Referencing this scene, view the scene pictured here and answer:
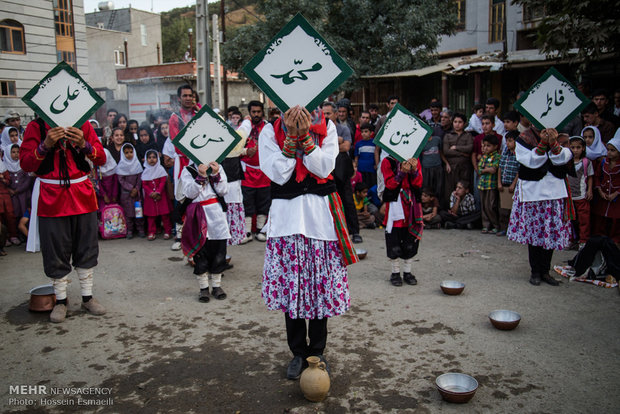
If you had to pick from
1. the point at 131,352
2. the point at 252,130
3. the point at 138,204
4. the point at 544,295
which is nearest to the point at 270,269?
the point at 131,352

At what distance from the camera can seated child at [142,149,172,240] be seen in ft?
28.7

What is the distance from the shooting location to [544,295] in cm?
551

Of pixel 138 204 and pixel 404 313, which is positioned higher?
pixel 138 204

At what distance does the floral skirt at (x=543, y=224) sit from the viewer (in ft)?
18.6

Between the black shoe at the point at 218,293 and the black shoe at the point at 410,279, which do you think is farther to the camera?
the black shoe at the point at 410,279

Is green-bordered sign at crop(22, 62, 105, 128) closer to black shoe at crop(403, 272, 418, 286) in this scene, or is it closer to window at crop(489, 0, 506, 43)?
black shoe at crop(403, 272, 418, 286)

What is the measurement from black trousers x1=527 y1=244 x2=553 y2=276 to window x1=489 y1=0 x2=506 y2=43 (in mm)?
16874

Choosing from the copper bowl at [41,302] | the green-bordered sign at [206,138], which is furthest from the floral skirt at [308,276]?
the copper bowl at [41,302]

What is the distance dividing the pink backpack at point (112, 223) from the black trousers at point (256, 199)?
224cm

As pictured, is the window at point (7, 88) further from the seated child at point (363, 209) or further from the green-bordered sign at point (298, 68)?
the green-bordered sign at point (298, 68)

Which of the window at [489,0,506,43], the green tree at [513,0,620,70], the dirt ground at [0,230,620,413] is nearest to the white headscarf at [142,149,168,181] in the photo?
the dirt ground at [0,230,620,413]

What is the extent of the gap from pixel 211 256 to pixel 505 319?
10.2 ft

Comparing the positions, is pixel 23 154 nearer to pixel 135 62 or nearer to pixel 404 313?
pixel 404 313

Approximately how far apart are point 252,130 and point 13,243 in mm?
4509
